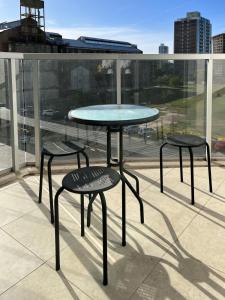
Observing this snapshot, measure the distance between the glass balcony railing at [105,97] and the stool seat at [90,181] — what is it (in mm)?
1826

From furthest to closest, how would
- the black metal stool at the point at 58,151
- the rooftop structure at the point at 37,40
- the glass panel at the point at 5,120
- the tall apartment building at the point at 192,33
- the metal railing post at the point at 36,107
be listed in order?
the tall apartment building at the point at 192,33 < the rooftop structure at the point at 37,40 < the metal railing post at the point at 36,107 < the glass panel at the point at 5,120 < the black metal stool at the point at 58,151

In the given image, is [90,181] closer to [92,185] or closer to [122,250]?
[92,185]

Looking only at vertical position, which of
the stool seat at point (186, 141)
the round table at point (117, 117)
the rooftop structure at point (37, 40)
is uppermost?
the rooftop structure at point (37, 40)

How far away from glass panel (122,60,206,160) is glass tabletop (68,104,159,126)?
3.95 ft

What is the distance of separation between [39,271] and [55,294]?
0.24m

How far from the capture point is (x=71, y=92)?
368cm

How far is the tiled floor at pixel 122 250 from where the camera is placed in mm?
1652

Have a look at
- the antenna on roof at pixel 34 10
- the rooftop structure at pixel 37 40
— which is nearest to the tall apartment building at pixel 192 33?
the rooftop structure at pixel 37 40

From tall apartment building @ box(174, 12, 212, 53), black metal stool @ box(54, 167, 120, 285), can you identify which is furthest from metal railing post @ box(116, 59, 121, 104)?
tall apartment building @ box(174, 12, 212, 53)

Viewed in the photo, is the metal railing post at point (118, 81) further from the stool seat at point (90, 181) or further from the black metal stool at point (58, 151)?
the stool seat at point (90, 181)

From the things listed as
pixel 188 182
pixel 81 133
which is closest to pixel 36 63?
pixel 81 133

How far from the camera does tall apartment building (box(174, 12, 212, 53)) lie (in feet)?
146

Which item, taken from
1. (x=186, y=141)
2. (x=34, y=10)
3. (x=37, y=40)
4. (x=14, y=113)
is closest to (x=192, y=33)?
(x=37, y=40)

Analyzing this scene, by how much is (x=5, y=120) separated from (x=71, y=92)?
32.6 inches
